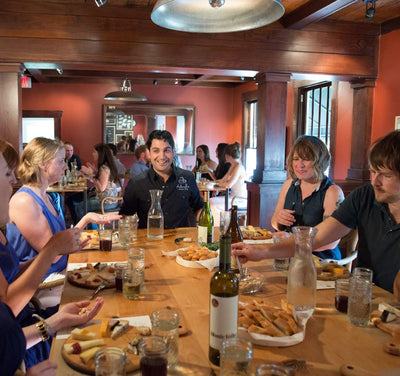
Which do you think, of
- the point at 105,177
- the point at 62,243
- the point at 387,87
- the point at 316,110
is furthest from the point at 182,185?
the point at 316,110

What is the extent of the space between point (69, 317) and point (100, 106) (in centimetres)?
864

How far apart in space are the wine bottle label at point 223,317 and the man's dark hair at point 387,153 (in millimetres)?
1111

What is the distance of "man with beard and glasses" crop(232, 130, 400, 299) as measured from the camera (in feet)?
6.05

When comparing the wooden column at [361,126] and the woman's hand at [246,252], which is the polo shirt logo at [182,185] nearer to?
the woman's hand at [246,252]

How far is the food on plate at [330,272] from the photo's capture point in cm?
182

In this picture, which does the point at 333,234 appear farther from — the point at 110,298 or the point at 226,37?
the point at 226,37

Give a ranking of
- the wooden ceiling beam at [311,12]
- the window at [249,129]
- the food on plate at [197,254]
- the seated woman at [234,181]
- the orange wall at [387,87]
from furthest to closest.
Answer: the window at [249,129] → the seated woman at [234,181] → the orange wall at [387,87] → the wooden ceiling beam at [311,12] → the food on plate at [197,254]

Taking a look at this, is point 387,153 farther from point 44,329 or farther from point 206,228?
point 44,329

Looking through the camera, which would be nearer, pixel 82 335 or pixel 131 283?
pixel 82 335

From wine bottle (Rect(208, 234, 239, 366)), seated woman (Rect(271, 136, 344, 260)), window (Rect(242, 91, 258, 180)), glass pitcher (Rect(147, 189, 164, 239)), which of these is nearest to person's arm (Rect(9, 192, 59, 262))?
glass pitcher (Rect(147, 189, 164, 239))

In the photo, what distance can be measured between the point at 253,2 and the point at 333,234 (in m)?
1.19

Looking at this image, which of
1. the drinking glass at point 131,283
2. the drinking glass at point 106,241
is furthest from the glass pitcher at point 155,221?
the drinking glass at point 131,283

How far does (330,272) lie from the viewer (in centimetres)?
187

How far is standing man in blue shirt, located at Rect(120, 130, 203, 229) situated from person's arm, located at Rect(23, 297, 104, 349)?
5.37ft
